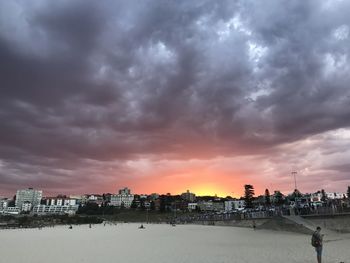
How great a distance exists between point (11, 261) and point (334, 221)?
31.4 m

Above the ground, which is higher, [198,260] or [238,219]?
[238,219]

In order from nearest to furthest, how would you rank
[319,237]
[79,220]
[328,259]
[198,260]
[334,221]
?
[319,237] → [328,259] → [198,260] → [334,221] → [79,220]

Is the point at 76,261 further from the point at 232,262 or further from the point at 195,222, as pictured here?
the point at 195,222

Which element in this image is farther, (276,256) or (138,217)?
(138,217)

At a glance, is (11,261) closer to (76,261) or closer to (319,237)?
(76,261)

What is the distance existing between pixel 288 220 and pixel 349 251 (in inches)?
791

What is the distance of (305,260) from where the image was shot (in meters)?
19.9

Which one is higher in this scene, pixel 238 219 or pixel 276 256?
pixel 238 219

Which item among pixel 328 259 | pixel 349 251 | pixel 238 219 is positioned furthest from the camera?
pixel 238 219

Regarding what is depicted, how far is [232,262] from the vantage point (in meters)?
20.1

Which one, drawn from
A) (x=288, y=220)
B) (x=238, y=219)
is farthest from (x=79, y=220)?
(x=288, y=220)

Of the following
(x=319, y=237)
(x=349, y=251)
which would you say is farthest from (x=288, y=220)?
(x=319, y=237)

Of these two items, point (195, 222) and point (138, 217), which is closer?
point (195, 222)

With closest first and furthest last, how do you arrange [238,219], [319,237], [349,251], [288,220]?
1. [319,237]
2. [349,251]
3. [288,220]
4. [238,219]
